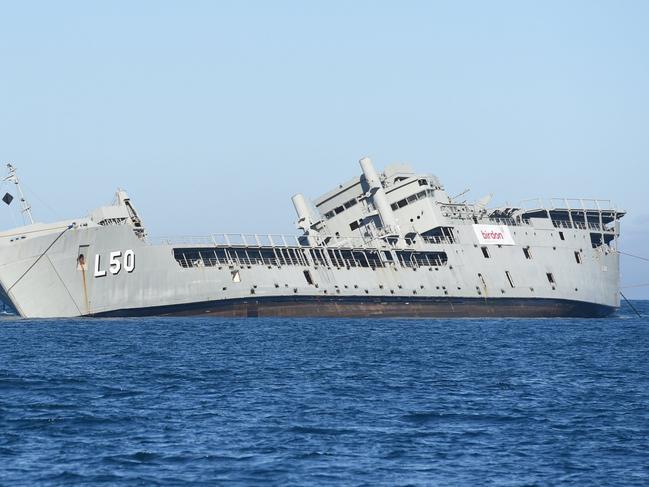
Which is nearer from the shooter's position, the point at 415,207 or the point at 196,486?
the point at 196,486

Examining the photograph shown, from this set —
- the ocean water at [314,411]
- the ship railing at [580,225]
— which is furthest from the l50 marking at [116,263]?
the ship railing at [580,225]

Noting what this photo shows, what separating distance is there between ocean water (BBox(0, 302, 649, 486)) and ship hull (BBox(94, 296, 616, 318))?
1023 centimetres

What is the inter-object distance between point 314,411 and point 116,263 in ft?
104

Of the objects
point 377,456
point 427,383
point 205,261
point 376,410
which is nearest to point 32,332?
point 205,261

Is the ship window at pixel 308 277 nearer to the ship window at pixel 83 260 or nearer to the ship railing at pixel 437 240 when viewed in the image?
the ship railing at pixel 437 240

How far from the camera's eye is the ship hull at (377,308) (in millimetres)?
61094

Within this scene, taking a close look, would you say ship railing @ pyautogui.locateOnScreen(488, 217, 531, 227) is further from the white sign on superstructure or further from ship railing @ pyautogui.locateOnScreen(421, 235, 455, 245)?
ship railing @ pyautogui.locateOnScreen(421, 235, 455, 245)

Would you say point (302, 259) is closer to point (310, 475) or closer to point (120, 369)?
A: point (120, 369)

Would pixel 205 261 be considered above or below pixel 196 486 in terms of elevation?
above

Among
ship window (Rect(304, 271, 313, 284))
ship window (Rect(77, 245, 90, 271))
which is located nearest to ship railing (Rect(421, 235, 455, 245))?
ship window (Rect(304, 271, 313, 284))

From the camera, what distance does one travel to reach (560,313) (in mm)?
74000

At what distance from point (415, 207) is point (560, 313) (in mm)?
13206

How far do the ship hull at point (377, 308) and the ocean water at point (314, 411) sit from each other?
1023 centimetres

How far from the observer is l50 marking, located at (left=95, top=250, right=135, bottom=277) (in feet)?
190
